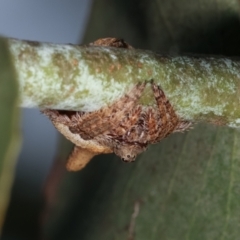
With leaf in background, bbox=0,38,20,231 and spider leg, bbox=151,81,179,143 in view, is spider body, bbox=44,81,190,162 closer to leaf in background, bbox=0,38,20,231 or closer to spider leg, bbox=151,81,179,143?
spider leg, bbox=151,81,179,143

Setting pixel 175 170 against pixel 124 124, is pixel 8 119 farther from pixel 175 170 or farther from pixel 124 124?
pixel 175 170

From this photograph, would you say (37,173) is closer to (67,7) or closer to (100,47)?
(67,7)

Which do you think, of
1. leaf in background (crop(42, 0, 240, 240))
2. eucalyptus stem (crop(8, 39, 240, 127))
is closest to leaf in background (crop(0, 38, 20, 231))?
eucalyptus stem (crop(8, 39, 240, 127))

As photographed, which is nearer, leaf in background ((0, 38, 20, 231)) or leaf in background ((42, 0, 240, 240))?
leaf in background ((0, 38, 20, 231))

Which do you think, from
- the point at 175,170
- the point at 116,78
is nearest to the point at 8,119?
the point at 116,78

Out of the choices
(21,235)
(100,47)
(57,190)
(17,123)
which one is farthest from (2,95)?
(21,235)

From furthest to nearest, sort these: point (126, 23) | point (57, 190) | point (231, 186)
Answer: point (57, 190), point (126, 23), point (231, 186)
